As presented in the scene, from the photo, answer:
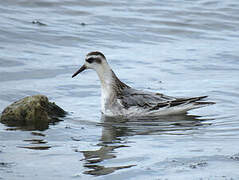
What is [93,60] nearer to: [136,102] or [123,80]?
[136,102]

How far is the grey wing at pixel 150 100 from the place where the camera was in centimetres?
1284

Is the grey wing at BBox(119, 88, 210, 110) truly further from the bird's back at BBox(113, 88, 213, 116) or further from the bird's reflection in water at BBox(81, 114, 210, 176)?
the bird's reflection in water at BBox(81, 114, 210, 176)

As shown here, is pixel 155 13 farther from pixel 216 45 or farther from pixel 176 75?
pixel 176 75

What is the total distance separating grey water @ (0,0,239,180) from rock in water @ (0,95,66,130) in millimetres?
345

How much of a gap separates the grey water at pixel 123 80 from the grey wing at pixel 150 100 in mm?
394

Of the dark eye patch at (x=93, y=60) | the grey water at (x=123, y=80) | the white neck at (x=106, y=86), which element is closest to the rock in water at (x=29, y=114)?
the grey water at (x=123, y=80)

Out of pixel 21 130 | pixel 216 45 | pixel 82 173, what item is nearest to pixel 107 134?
pixel 21 130

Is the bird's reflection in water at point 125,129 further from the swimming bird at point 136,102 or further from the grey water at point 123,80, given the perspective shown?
the swimming bird at point 136,102

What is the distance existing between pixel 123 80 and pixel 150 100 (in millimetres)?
2627

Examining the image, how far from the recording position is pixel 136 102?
13.1m

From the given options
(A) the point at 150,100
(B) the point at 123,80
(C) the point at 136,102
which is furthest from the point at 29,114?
(B) the point at 123,80

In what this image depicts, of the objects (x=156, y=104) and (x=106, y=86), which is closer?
(x=156, y=104)

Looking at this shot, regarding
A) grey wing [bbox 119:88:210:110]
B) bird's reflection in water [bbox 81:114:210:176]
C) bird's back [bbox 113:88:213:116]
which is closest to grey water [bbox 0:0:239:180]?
bird's reflection in water [bbox 81:114:210:176]

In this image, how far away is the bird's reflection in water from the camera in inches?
350
